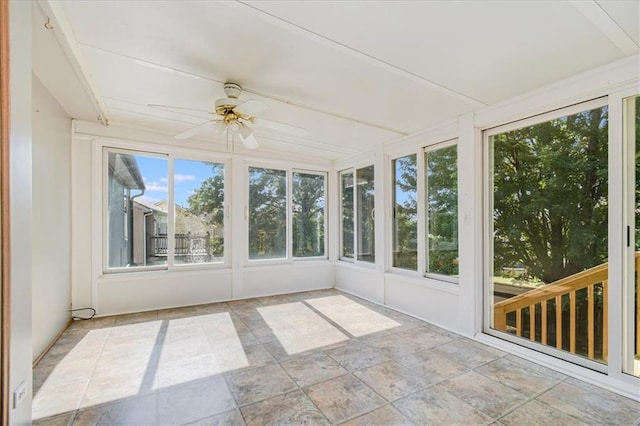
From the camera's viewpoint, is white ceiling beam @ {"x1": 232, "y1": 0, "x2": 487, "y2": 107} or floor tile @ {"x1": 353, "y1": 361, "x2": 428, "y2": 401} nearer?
white ceiling beam @ {"x1": 232, "y1": 0, "x2": 487, "y2": 107}

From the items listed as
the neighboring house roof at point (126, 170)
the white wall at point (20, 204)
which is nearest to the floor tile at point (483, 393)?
the white wall at point (20, 204)

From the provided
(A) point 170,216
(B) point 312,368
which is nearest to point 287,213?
(A) point 170,216

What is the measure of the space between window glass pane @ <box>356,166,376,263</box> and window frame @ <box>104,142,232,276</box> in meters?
2.13

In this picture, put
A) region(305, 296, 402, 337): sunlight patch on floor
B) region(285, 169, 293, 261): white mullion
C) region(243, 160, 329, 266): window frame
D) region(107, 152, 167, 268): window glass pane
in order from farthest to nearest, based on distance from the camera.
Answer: region(285, 169, 293, 261): white mullion < region(243, 160, 329, 266): window frame < region(107, 152, 167, 268): window glass pane < region(305, 296, 402, 337): sunlight patch on floor

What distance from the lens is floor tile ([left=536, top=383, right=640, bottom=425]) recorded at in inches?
71.0

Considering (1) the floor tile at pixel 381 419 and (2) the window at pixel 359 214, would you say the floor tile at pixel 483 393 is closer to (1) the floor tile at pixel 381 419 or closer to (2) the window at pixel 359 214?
(1) the floor tile at pixel 381 419

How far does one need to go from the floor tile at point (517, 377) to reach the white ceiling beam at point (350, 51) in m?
2.36

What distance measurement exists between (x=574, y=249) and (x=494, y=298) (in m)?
0.88

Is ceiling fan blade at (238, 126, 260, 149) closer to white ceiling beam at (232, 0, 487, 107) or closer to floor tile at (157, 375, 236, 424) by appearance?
white ceiling beam at (232, 0, 487, 107)

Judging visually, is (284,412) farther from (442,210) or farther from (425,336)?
(442,210)

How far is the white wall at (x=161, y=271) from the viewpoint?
3615mm

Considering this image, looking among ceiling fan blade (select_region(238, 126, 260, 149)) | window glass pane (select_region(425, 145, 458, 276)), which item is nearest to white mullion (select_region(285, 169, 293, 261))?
ceiling fan blade (select_region(238, 126, 260, 149))

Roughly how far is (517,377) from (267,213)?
3776 millimetres

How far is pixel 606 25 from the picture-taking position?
177cm
